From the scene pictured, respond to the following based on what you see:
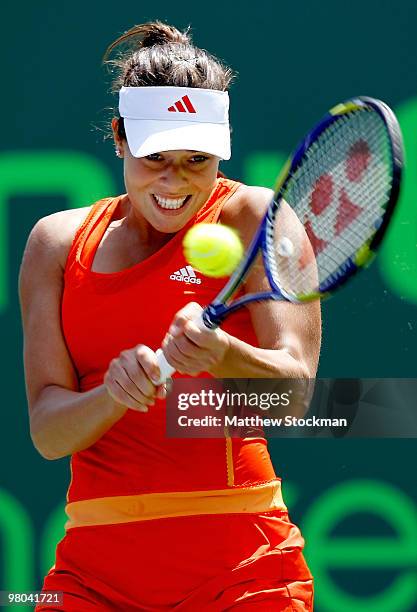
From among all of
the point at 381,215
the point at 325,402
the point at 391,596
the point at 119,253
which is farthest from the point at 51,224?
the point at 391,596

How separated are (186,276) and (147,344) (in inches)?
5.3

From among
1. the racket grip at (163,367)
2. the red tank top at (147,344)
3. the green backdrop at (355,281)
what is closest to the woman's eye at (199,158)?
the red tank top at (147,344)

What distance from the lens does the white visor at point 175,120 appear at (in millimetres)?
2225

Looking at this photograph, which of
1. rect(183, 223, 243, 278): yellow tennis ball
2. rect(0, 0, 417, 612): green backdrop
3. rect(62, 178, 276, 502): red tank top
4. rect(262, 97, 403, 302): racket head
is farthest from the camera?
rect(0, 0, 417, 612): green backdrop

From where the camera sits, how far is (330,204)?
6.98 feet

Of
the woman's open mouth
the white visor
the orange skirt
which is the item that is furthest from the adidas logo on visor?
the orange skirt

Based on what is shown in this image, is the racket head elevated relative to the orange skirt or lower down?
elevated

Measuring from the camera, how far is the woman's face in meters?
2.23

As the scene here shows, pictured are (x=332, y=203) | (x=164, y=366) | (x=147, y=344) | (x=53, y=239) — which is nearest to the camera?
(x=164, y=366)

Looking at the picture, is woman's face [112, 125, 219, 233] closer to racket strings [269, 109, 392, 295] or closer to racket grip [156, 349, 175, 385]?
racket strings [269, 109, 392, 295]

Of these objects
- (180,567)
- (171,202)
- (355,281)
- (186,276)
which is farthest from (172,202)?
(355,281)

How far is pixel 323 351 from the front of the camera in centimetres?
332

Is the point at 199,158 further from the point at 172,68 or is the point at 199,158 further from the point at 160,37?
the point at 160,37

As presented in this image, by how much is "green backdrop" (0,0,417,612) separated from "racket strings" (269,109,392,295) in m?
1.16
